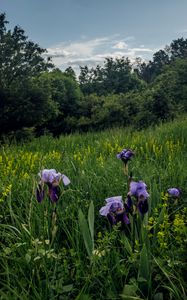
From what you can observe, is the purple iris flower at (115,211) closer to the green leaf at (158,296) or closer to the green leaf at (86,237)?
the green leaf at (86,237)

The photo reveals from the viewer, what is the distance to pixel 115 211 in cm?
180

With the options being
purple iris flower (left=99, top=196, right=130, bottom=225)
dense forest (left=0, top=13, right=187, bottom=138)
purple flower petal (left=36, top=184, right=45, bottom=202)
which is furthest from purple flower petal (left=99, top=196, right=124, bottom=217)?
dense forest (left=0, top=13, right=187, bottom=138)

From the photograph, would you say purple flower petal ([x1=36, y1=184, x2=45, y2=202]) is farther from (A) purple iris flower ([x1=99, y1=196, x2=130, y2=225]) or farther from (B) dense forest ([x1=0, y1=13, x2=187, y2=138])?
(B) dense forest ([x1=0, y1=13, x2=187, y2=138])

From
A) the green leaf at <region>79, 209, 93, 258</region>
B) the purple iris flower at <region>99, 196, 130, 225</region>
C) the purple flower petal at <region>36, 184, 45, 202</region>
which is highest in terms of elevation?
the purple flower petal at <region>36, 184, 45, 202</region>

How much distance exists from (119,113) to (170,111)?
4.96 meters

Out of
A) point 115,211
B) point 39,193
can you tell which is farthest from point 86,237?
point 39,193

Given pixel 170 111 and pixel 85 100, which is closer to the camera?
pixel 170 111

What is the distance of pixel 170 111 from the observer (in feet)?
65.6

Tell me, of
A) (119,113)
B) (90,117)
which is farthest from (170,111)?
(90,117)

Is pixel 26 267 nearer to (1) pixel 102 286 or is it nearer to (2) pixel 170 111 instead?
(1) pixel 102 286

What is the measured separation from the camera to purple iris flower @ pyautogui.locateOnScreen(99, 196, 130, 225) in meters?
1.76

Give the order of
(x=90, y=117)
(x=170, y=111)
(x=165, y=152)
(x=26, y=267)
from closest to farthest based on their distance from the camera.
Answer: (x=26, y=267) → (x=165, y=152) → (x=170, y=111) → (x=90, y=117)

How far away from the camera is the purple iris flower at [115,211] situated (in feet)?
5.79

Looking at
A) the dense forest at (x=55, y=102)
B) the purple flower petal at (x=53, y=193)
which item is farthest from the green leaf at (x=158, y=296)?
the dense forest at (x=55, y=102)
